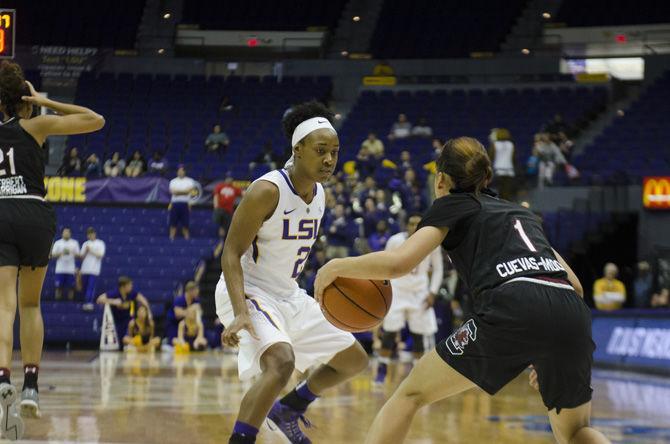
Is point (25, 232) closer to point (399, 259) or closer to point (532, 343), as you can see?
point (399, 259)

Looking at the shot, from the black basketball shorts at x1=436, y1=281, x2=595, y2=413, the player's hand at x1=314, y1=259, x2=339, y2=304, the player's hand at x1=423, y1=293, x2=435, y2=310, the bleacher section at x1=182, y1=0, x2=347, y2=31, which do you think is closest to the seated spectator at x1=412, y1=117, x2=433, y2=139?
the bleacher section at x1=182, y1=0, x2=347, y2=31

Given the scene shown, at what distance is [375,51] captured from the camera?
27578 mm

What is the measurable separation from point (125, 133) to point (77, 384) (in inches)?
601

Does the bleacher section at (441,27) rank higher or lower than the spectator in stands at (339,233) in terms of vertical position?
higher

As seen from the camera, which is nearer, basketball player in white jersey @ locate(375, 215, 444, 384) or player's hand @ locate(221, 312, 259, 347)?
player's hand @ locate(221, 312, 259, 347)

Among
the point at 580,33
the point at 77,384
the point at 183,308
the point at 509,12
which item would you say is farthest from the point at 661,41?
the point at 77,384

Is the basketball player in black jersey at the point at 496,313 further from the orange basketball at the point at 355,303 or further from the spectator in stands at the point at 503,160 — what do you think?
the spectator in stands at the point at 503,160

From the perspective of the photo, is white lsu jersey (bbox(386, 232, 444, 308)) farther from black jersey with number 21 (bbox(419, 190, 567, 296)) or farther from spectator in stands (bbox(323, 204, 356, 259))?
black jersey with number 21 (bbox(419, 190, 567, 296))

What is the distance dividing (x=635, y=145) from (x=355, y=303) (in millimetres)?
17757

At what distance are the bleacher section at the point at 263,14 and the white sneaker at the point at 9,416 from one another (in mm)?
23951

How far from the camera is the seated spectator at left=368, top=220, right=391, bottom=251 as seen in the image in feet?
51.4

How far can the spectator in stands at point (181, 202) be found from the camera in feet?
61.5

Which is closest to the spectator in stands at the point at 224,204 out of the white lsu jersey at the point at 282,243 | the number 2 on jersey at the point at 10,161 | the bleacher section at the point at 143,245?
the bleacher section at the point at 143,245

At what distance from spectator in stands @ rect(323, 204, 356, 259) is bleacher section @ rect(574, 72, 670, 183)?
14.9ft
